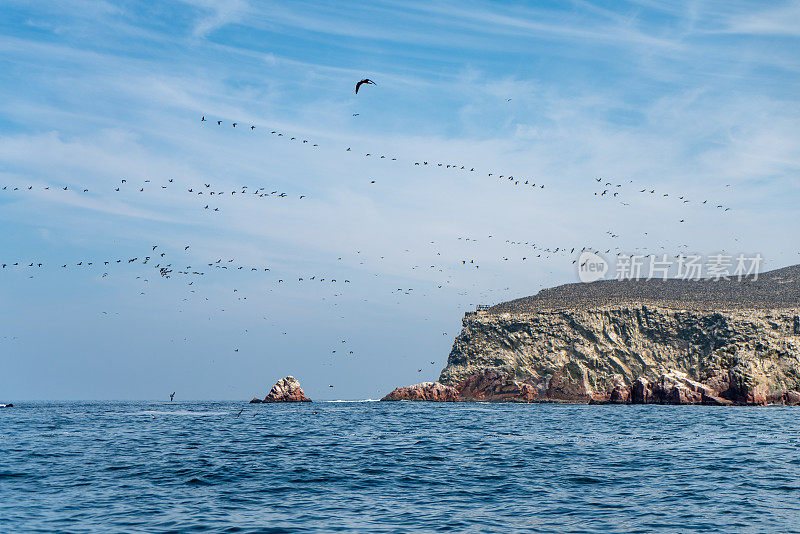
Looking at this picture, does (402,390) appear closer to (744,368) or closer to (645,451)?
(744,368)

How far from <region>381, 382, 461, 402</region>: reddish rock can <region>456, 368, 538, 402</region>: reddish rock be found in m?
2.21

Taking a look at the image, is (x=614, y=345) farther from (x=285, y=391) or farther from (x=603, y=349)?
(x=285, y=391)

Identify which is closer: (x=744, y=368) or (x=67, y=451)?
(x=67, y=451)

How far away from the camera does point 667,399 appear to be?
318ft

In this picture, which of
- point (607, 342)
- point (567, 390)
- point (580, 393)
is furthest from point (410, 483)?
point (607, 342)

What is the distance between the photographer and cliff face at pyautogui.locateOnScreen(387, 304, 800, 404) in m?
115

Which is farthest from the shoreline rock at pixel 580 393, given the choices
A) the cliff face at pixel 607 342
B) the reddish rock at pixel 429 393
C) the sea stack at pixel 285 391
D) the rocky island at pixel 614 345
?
the sea stack at pixel 285 391

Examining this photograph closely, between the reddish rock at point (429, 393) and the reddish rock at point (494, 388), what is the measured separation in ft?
7.24

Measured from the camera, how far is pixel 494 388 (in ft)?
422

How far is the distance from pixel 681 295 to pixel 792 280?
25.7m

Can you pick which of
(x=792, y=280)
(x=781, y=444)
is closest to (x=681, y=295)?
(x=792, y=280)

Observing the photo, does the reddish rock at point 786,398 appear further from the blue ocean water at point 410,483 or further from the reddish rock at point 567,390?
the blue ocean water at point 410,483

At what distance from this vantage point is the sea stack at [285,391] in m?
137

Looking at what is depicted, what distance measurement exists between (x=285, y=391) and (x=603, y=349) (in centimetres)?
6403
